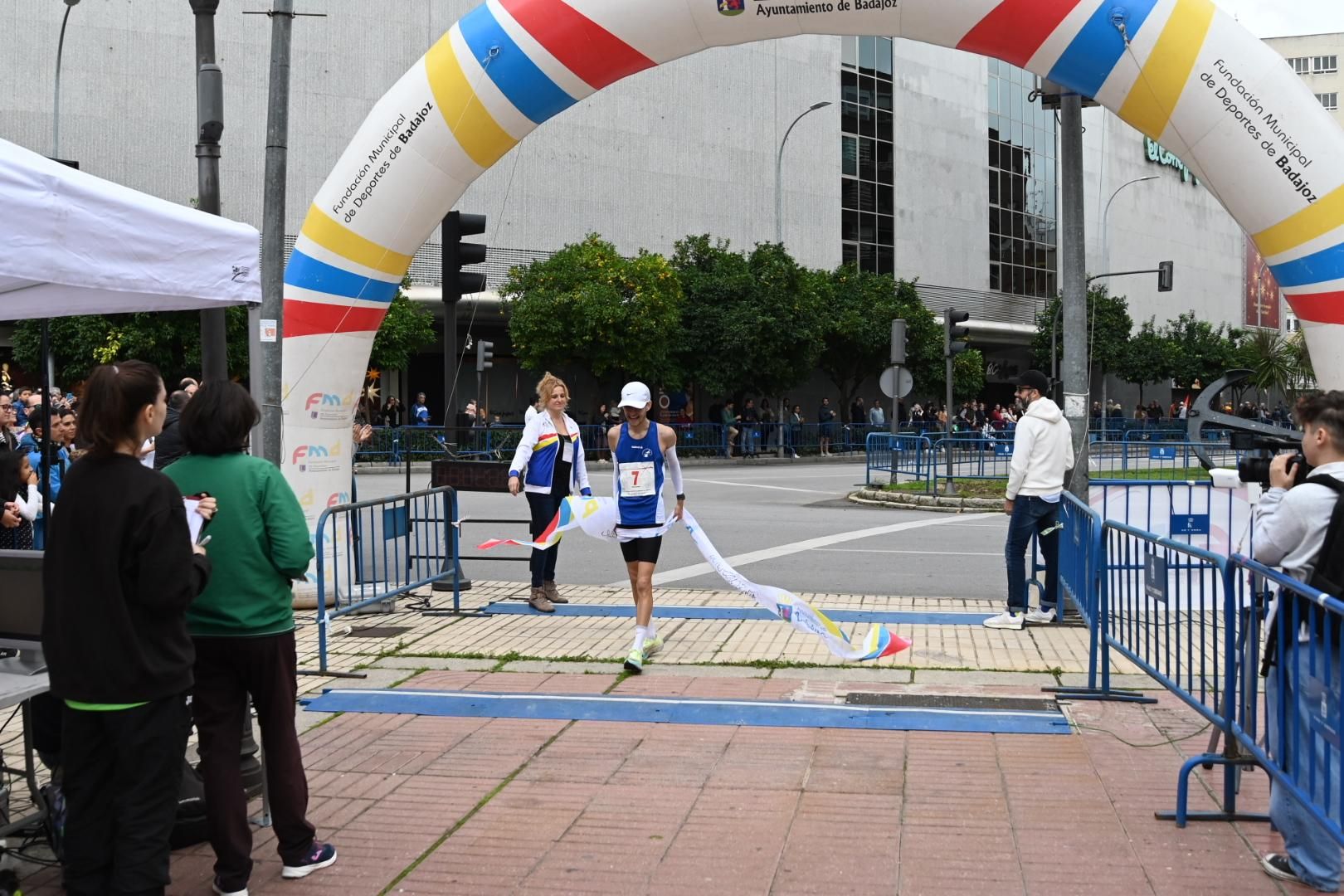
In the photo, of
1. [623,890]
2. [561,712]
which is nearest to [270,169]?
[561,712]

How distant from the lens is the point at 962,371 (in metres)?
46.0

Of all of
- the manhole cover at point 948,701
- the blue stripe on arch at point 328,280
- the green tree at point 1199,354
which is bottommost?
the manhole cover at point 948,701

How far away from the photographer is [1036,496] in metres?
8.86

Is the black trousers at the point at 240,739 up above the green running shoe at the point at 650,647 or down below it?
above

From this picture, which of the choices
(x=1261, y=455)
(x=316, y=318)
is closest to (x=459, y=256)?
(x=316, y=318)

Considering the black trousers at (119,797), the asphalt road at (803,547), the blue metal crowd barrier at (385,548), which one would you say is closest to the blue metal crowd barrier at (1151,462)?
the asphalt road at (803,547)

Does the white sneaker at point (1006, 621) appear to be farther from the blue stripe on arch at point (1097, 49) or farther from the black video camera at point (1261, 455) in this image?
the blue stripe on arch at point (1097, 49)

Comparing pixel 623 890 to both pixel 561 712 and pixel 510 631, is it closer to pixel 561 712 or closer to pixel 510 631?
pixel 561 712

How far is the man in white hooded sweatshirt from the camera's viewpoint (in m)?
8.84

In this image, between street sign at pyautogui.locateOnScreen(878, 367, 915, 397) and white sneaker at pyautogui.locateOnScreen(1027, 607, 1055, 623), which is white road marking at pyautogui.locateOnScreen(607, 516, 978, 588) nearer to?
white sneaker at pyautogui.locateOnScreen(1027, 607, 1055, 623)

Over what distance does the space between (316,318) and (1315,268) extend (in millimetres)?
6739

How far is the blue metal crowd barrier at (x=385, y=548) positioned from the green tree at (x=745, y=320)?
26.9 m

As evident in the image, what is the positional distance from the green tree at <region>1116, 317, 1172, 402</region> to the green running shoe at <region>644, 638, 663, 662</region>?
1986 inches

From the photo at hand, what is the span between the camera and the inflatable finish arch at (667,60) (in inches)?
297
